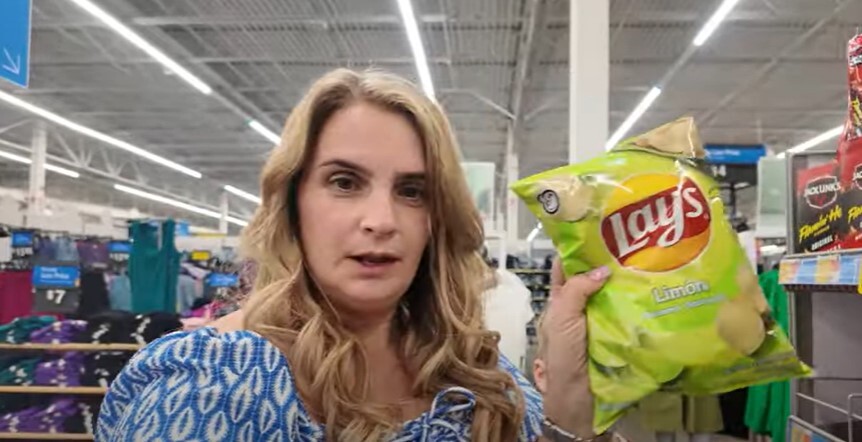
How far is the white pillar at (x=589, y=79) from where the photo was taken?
4.34 metres

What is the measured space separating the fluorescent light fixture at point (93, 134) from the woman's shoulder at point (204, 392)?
12233 mm

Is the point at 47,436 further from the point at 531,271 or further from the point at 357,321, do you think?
the point at 531,271

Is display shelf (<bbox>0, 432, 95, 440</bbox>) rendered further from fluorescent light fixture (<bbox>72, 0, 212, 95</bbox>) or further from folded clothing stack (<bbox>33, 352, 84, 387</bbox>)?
fluorescent light fixture (<bbox>72, 0, 212, 95</bbox>)

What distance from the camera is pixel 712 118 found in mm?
14227

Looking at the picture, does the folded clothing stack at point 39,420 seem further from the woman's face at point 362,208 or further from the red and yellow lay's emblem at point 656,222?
the red and yellow lay's emblem at point 656,222

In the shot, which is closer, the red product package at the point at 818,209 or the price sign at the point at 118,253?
the red product package at the point at 818,209

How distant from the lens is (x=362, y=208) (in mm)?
982

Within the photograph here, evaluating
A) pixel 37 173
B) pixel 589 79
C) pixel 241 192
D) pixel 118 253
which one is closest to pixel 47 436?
pixel 118 253

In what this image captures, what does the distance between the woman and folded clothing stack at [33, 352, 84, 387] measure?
382 centimetres

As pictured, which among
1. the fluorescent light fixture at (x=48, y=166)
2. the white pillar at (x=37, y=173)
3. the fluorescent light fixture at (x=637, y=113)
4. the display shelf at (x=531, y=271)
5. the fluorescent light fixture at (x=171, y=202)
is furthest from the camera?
the fluorescent light fixture at (x=171, y=202)

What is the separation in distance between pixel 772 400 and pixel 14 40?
4.05 metres

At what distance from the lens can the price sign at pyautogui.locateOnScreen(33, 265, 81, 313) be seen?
545 cm

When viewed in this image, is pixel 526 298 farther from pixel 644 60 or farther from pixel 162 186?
pixel 162 186

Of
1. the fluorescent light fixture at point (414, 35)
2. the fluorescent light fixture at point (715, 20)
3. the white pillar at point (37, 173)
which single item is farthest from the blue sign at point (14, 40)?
the white pillar at point (37, 173)
